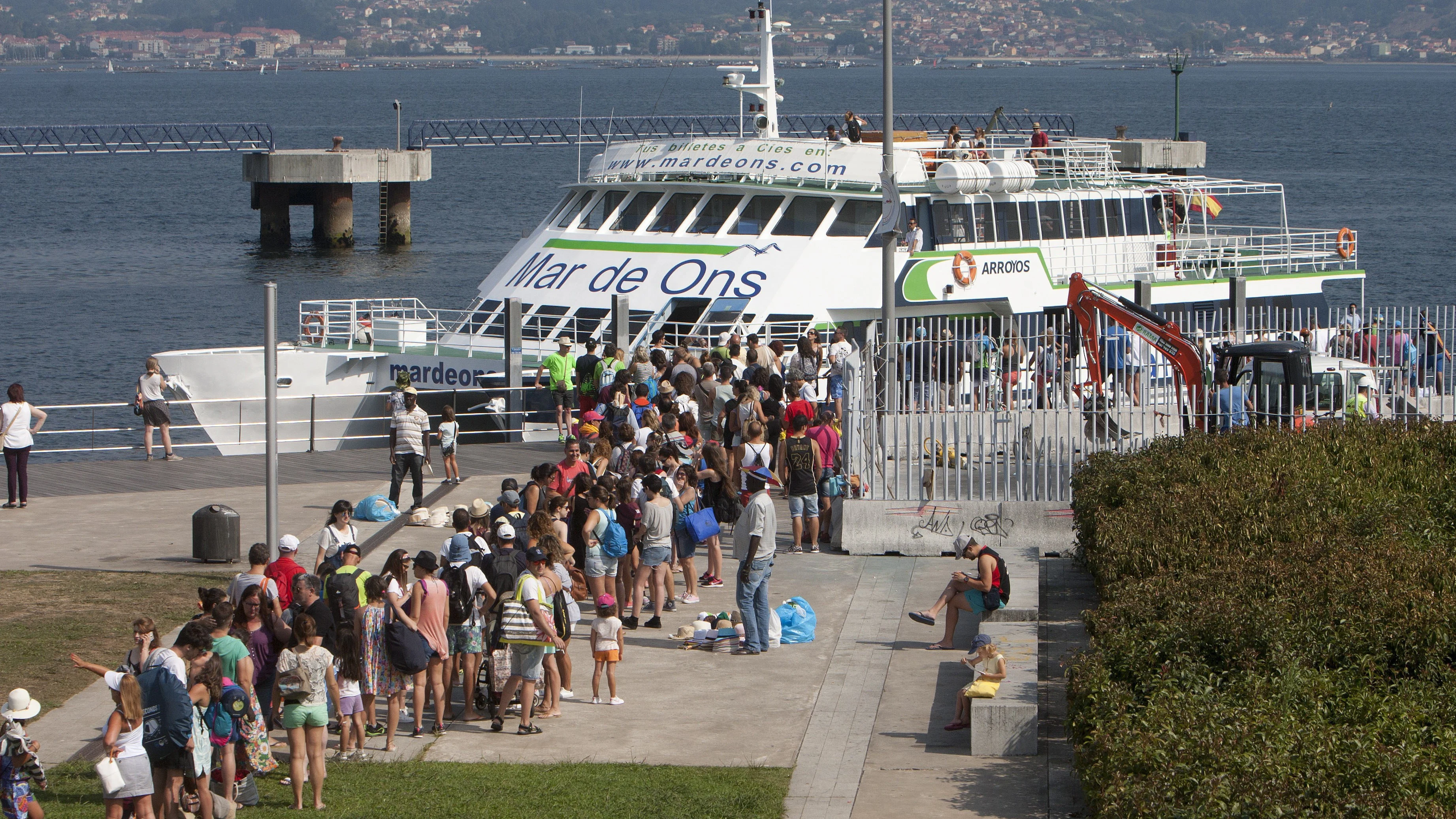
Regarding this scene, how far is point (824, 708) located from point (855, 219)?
1396cm

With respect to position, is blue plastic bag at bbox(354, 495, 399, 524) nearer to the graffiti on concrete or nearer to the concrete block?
the concrete block

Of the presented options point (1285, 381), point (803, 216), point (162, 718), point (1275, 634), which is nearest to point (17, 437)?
point (162, 718)

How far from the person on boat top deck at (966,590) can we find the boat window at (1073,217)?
1487cm

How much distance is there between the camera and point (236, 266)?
64.9 m

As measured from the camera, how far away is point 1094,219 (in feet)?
91.6

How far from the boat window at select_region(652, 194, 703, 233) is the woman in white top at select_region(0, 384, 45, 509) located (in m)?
10.2

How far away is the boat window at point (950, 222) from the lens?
84.4 ft

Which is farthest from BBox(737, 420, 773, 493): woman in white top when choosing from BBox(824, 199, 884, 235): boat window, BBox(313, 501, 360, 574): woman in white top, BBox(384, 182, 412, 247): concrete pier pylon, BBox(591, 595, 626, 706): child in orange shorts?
BBox(384, 182, 412, 247): concrete pier pylon

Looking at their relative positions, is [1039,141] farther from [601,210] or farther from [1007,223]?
[601,210]

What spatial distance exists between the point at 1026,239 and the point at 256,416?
466 inches

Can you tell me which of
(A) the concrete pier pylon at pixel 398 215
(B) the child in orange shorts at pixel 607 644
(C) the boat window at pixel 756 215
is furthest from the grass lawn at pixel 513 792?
(A) the concrete pier pylon at pixel 398 215

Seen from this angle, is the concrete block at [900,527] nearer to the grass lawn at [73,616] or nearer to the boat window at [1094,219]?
the grass lawn at [73,616]

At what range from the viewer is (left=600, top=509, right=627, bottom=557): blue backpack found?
1353 centimetres

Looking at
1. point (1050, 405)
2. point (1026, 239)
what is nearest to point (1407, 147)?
point (1026, 239)
